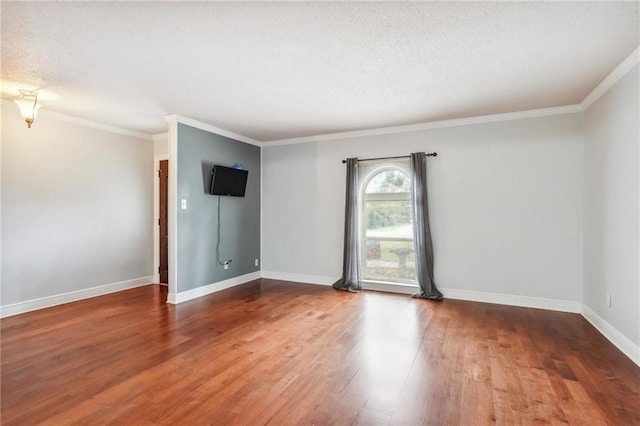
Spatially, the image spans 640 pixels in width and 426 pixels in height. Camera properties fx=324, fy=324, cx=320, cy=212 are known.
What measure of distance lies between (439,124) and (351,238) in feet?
7.04

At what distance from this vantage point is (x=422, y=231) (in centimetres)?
470

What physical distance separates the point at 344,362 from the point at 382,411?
0.69 m

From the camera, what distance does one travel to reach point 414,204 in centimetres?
473

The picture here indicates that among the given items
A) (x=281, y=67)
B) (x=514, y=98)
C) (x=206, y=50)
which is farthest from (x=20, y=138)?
(x=514, y=98)

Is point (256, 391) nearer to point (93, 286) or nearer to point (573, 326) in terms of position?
point (573, 326)

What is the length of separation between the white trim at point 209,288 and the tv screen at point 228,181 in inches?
56.2

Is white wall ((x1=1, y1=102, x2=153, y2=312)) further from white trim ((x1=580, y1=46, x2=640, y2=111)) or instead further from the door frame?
white trim ((x1=580, y1=46, x2=640, y2=111))

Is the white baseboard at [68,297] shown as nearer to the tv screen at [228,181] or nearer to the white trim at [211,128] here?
the tv screen at [228,181]

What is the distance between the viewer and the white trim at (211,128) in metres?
4.44

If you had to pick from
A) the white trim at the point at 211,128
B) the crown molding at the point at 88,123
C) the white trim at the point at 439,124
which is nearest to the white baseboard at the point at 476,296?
the white trim at the point at 439,124

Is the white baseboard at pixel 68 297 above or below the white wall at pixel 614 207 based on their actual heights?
below

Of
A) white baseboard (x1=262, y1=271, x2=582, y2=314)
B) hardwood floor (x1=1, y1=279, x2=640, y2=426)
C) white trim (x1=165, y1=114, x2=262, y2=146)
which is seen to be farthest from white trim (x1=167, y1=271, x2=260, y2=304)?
white trim (x1=165, y1=114, x2=262, y2=146)

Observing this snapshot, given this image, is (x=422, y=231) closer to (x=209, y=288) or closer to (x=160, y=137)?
(x=209, y=288)

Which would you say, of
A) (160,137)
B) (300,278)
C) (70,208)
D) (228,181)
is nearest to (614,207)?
(300,278)
